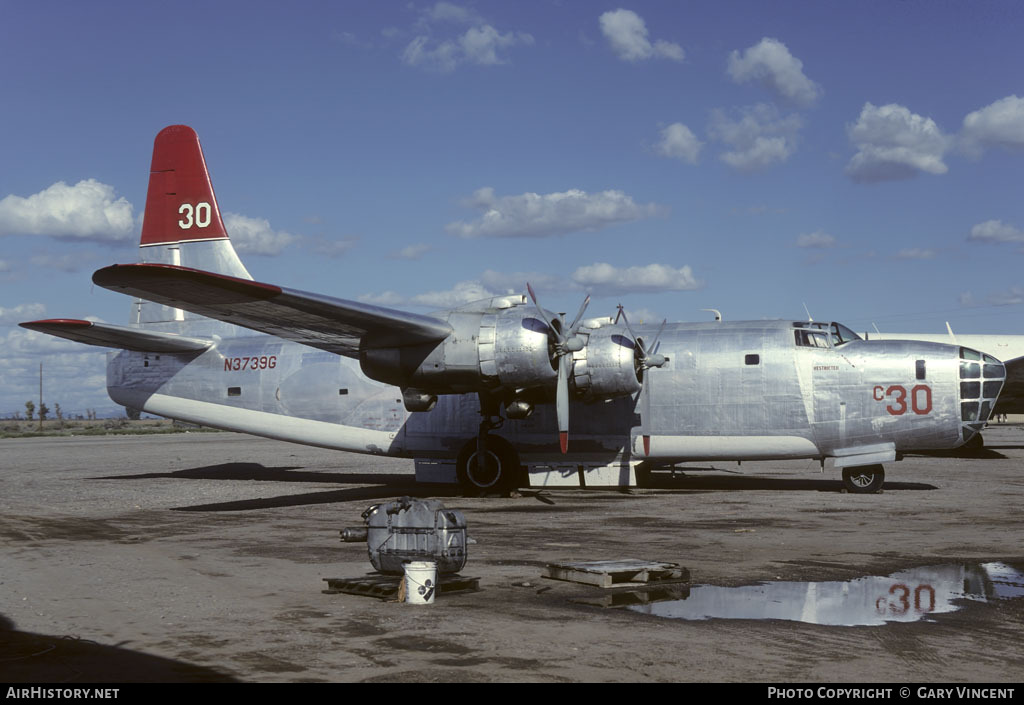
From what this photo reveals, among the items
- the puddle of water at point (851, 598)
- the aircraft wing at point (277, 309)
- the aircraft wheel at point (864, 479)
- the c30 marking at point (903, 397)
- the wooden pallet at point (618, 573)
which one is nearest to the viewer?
the puddle of water at point (851, 598)

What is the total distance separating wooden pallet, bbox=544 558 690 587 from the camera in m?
9.11

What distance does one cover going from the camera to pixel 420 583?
8633 mm

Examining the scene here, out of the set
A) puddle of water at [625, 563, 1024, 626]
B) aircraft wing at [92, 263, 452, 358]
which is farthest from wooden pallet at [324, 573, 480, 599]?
aircraft wing at [92, 263, 452, 358]

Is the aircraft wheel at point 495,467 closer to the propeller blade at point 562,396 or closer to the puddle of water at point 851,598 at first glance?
the propeller blade at point 562,396

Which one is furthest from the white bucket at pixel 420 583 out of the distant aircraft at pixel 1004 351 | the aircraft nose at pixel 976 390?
the distant aircraft at pixel 1004 351

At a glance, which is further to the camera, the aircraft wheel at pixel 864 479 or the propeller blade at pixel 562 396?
the aircraft wheel at pixel 864 479

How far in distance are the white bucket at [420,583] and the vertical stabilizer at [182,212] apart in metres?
16.8

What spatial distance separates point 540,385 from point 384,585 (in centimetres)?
939

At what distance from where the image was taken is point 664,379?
20.3 metres

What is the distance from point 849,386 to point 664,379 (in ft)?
12.3

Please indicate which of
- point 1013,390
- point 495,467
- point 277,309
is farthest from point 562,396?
point 1013,390

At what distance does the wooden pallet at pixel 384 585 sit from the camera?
8922mm

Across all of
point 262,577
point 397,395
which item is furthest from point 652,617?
point 397,395

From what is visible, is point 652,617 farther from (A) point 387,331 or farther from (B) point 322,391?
(B) point 322,391
